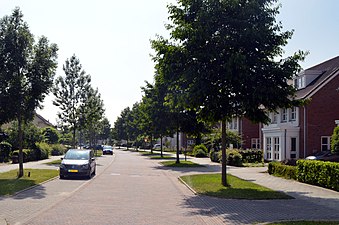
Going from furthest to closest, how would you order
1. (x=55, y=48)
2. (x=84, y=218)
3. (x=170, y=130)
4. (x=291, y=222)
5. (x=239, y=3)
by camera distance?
(x=170, y=130)
(x=55, y=48)
(x=239, y=3)
(x=84, y=218)
(x=291, y=222)

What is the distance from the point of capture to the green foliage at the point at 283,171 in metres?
22.8

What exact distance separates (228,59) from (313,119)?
72.7 feet

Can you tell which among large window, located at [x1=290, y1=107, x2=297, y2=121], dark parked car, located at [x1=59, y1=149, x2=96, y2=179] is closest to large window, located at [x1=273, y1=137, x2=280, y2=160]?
large window, located at [x1=290, y1=107, x2=297, y2=121]

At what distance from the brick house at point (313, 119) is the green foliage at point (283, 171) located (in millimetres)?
11339

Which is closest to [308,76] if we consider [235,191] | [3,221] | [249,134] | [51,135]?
[249,134]

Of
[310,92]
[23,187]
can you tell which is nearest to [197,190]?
[23,187]

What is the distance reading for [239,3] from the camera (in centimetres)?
1706

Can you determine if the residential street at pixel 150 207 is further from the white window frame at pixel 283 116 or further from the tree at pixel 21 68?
the white window frame at pixel 283 116

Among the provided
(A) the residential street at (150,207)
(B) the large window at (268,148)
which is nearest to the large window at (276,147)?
(B) the large window at (268,148)

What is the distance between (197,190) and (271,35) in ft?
22.2

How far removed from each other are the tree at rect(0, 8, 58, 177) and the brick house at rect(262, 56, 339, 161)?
21.4 metres

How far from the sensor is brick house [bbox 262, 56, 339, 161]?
36156 mm

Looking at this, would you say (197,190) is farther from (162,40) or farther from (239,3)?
(239,3)

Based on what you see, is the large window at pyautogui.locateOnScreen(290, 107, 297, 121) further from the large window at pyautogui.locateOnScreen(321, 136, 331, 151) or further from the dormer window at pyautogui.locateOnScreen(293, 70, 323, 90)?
the large window at pyautogui.locateOnScreen(321, 136, 331, 151)
